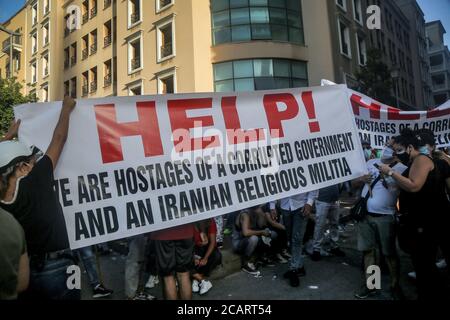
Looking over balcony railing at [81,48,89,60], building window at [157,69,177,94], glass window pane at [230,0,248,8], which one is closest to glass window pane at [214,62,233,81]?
glass window pane at [230,0,248,8]

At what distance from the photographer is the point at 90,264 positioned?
3574 millimetres

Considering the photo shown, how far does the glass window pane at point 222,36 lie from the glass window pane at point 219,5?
0.62 m

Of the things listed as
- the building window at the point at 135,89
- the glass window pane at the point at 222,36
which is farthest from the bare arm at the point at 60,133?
the glass window pane at the point at 222,36

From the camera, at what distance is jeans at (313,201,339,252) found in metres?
4.50

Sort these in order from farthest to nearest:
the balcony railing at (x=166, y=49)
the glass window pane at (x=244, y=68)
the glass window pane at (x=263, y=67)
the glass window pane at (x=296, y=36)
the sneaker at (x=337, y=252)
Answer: the glass window pane at (x=244, y=68)
the glass window pane at (x=263, y=67)
the glass window pane at (x=296, y=36)
the balcony railing at (x=166, y=49)
the sneaker at (x=337, y=252)

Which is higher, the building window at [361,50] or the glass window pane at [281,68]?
the glass window pane at [281,68]

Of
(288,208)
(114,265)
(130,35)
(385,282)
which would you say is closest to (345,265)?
(385,282)

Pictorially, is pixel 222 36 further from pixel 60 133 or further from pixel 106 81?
pixel 60 133

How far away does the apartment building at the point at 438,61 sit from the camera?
116 inches

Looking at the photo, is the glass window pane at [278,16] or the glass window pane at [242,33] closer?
the glass window pane at [278,16]

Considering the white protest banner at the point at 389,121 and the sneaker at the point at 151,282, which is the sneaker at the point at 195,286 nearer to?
the sneaker at the point at 151,282

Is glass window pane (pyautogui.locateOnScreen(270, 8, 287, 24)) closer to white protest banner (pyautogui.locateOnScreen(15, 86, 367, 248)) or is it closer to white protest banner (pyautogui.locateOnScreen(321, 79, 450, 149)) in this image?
white protest banner (pyautogui.locateOnScreen(321, 79, 450, 149))

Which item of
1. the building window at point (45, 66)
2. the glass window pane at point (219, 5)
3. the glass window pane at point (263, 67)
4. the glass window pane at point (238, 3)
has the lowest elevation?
the building window at point (45, 66)

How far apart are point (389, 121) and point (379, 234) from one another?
165 centimetres
